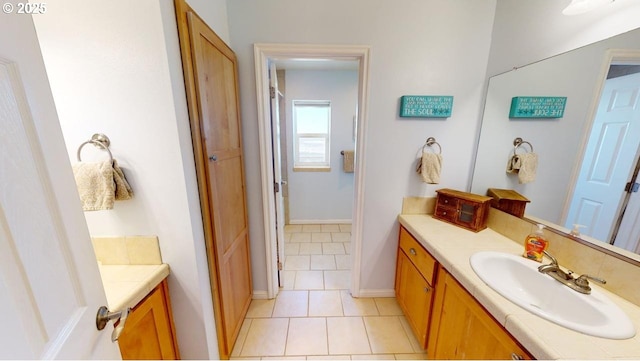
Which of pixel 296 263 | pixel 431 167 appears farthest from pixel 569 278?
pixel 296 263

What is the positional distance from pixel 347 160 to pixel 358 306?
200 cm

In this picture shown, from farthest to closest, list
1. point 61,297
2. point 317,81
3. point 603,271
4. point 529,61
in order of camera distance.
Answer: point 317,81 → point 529,61 → point 603,271 → point 61,297

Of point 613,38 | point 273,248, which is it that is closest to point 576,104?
point 613,38

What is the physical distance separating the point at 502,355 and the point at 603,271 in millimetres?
612

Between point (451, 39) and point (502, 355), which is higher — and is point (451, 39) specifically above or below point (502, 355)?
above

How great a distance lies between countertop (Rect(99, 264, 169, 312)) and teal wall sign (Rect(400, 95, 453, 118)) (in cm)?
175

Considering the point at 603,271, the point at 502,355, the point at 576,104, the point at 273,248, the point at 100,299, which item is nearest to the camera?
the point at 100,299

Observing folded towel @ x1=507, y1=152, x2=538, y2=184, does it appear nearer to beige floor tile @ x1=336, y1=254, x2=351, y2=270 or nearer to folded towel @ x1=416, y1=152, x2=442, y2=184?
folded towel @ x1=416, y1=152, x2=442, y2=184

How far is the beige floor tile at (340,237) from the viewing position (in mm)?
2988

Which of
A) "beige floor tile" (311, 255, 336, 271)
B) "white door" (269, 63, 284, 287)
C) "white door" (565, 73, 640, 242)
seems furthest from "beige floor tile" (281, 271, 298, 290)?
"white door" (565, 73, 640, 242)

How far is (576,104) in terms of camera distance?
1.08m

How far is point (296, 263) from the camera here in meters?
2.45

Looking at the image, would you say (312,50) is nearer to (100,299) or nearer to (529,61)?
(529,61)

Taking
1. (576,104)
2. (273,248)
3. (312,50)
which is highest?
(312,50)
